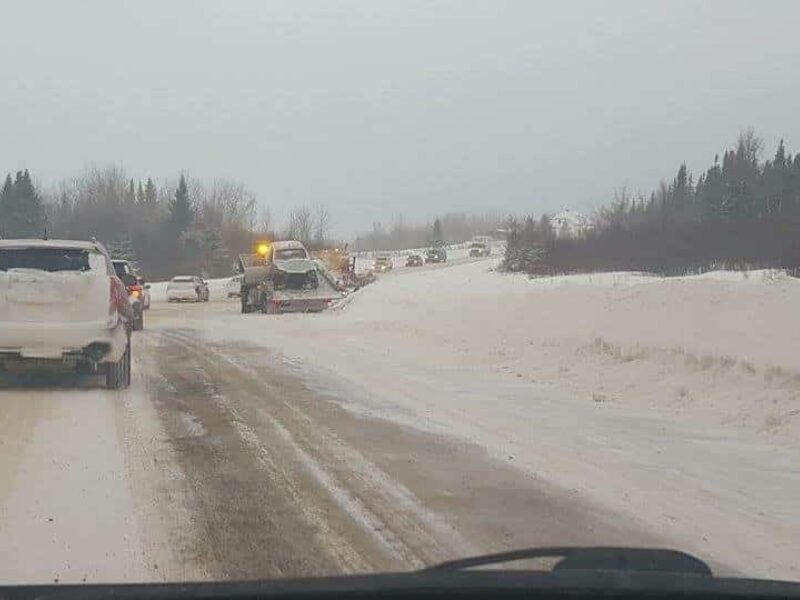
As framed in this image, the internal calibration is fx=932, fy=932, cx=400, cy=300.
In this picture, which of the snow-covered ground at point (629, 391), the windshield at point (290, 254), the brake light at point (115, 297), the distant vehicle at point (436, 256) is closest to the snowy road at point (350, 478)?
the snow-covered ground at point (629, 391)

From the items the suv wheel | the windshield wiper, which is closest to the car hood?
the suv wheel

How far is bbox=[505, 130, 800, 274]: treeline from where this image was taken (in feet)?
149

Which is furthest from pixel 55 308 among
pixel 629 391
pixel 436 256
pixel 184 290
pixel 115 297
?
pixel 436 256

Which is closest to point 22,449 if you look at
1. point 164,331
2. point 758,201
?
point 164,331

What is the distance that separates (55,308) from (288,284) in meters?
20.3

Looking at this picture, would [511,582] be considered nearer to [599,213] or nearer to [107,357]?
[107,357]

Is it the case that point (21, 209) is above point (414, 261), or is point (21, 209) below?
above

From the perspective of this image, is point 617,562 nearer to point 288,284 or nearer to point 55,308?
point 55,308

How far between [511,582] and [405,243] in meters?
177

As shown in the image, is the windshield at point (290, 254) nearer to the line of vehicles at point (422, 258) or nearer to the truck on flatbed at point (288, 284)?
the truck on flatbed at point (288, 284)

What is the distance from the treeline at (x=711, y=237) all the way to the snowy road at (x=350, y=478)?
2315cm

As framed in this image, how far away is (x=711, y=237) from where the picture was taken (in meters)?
50.4

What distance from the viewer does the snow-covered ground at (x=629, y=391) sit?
673 cm

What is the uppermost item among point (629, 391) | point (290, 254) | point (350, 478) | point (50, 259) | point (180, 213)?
point (180, 213)
